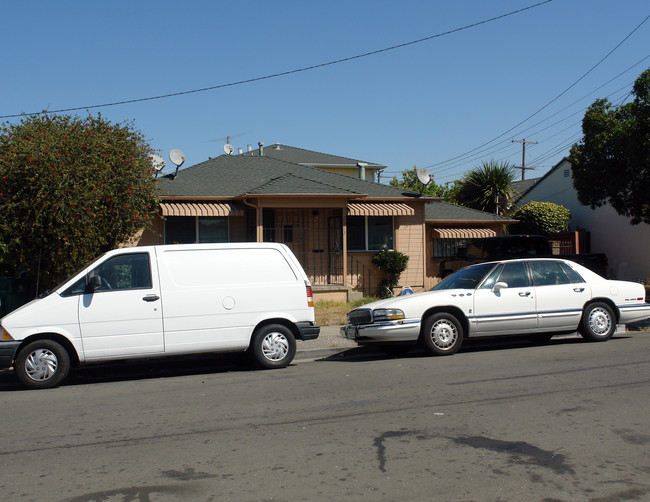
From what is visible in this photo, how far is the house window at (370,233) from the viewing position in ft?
64.0

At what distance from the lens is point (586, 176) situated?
20422mm

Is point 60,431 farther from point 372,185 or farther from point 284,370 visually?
point 372,185

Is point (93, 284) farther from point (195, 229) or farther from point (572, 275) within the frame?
point (195, 229)

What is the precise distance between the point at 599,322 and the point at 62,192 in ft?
31.8

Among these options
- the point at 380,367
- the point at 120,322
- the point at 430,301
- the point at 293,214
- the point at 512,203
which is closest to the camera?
the point at 120,322

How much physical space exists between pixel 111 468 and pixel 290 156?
28092mm

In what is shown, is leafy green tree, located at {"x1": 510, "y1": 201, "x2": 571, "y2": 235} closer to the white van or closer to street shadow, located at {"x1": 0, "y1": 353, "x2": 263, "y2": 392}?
street shadow, located at {"x1": 0, "y1": 353, "x2": 263, "y2": 392}

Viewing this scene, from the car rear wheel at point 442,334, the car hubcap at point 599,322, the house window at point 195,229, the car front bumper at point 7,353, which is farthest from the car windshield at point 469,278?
the house window at point 195,229

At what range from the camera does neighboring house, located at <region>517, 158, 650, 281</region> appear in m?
25.1

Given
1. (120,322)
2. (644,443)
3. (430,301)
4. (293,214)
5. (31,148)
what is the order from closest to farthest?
(644,443), (120,322), (430,301), (31,148), (293,214)

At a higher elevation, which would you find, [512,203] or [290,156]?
[290,156]

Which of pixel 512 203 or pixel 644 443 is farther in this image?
pixel 512 203

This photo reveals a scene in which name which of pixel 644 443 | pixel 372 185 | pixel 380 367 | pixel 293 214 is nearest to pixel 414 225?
pixel 372 185

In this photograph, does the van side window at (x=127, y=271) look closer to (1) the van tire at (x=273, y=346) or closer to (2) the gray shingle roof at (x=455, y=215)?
(1) the van tire at (x=273, y=346)
